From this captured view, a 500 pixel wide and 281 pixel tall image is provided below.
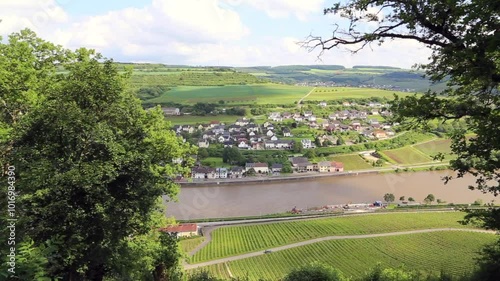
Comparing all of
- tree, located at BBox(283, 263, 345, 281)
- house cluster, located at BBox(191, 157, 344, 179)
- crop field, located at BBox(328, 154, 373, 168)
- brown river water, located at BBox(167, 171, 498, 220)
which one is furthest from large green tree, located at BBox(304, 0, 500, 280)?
A: crop field, located at BBox(328, 154, 373, 168)

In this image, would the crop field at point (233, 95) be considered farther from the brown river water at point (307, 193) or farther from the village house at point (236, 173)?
the brown river water at point (307, 193)

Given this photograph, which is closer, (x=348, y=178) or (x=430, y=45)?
(x=430, y=45)

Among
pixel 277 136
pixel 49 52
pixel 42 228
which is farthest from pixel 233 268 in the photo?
pixel 277 136

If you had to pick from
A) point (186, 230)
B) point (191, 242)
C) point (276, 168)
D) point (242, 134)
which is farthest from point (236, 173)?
point (191, 242)

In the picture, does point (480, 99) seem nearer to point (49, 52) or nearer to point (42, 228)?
point (42, 228)

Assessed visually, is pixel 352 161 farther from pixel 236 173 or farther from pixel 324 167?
pixel 236 173

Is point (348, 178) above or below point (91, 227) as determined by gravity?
below
